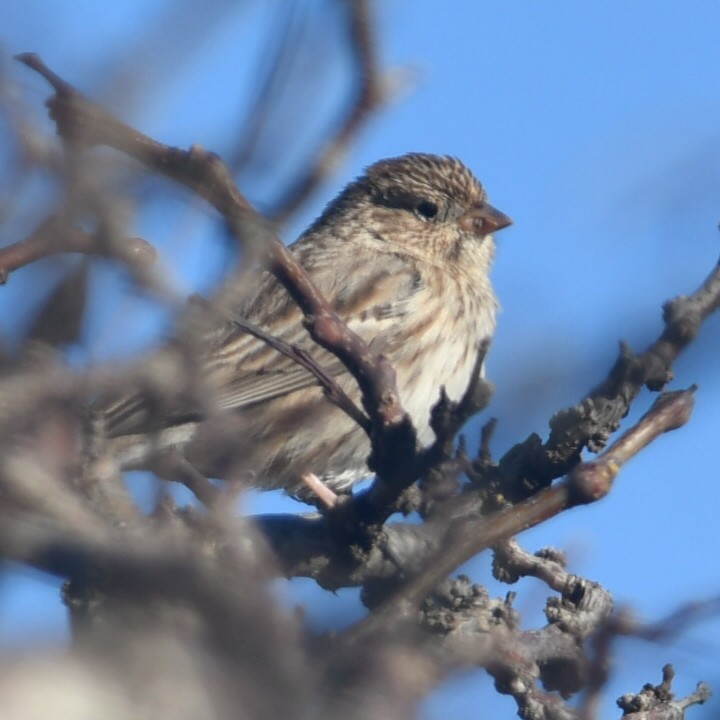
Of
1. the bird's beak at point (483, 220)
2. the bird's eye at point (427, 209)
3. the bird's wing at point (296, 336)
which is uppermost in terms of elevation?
the bird's eye at point (427, 209)

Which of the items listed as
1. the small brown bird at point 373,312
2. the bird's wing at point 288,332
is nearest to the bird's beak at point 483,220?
the small brown bird at point 373,312

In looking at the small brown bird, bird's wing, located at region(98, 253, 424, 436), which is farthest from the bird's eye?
bird's wing, located at region(98, 253, 424, 436)

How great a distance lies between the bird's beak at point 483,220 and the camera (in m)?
7.48

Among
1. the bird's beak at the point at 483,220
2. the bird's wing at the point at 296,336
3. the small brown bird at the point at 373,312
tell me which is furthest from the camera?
the bird's beak at the point at 483,220

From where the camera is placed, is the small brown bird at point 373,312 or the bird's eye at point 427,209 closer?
the small brown bird at point 373,312

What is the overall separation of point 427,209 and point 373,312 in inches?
43.7

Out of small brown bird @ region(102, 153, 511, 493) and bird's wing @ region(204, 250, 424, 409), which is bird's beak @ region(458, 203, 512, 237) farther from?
bird's wing @ region(204, 250, 424, 409)

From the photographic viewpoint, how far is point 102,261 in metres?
2.42

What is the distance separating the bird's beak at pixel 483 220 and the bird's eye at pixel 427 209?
0.58 feet

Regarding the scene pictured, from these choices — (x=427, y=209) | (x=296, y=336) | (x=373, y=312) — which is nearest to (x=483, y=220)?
(x=427, y=209)

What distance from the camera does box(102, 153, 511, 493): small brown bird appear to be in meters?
6.38

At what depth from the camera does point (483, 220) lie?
7.58m

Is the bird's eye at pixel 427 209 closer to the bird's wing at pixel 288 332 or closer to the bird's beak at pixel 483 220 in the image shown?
the bird's beak at pixel 483 220

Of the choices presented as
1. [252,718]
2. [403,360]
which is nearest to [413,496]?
[252,718]
